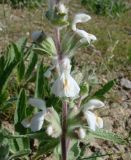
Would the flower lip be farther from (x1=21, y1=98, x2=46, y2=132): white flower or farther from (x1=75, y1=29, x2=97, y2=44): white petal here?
(x1=75, y1=29, x2=97, y2=44): white petal

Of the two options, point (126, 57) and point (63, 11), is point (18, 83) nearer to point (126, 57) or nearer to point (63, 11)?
point (126, 57)

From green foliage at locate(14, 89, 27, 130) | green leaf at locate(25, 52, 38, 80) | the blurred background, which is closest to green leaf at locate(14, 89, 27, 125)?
green foliage at locate(14, 89, 27, 130)

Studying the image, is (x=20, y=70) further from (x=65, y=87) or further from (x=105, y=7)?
(x=105, y=7)

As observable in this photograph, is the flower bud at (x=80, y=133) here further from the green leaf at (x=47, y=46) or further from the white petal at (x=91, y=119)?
the green leaf at (x=47, y=46)

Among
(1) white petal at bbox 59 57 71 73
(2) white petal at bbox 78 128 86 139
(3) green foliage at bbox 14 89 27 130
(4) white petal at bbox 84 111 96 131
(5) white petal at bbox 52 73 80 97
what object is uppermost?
(1) white petal at bbox 59 57 71 73

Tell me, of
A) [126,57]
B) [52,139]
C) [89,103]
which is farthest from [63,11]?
[126,57]

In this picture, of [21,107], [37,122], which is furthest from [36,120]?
[21,107]

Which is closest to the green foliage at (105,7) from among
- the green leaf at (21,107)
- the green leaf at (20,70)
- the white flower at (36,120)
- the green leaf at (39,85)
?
the green leaf at (20,70)
